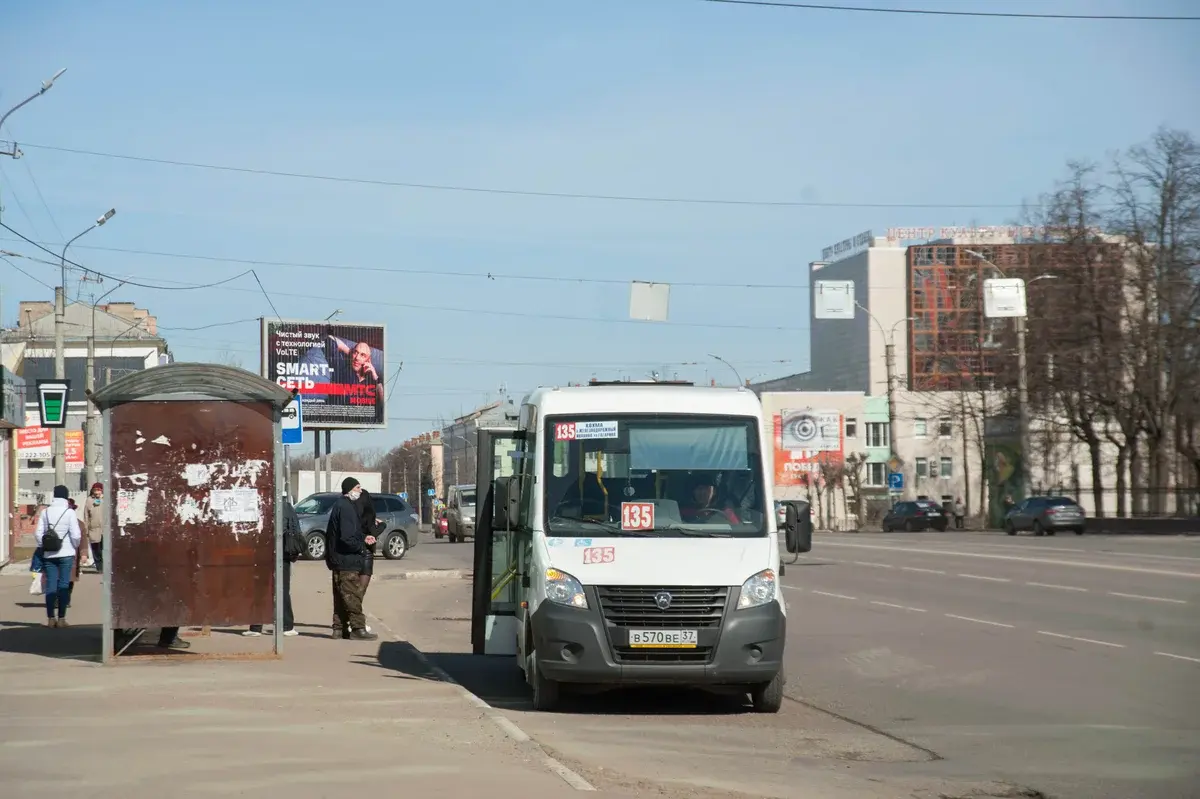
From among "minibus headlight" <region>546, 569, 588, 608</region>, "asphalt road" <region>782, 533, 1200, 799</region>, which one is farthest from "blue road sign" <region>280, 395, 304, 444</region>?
"minibus headlight" <region>546, 569, 588, 608</region>

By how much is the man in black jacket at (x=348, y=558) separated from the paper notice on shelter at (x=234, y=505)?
2.20m

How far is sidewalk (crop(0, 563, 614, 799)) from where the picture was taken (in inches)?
297

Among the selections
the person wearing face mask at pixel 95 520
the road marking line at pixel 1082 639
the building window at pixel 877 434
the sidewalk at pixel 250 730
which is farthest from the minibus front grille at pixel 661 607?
the building window at pixel 877 434

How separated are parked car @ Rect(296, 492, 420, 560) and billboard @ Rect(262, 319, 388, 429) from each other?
52.9ft

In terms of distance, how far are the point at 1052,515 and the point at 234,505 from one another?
44.3 m

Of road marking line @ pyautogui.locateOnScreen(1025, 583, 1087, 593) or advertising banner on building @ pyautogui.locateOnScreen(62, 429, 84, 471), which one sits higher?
advertising banner on building @ pyautogui.locateOnScreen(62, 429, 84, 471)

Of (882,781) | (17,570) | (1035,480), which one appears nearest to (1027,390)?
(1035,480)

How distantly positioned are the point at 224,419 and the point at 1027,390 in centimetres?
4855

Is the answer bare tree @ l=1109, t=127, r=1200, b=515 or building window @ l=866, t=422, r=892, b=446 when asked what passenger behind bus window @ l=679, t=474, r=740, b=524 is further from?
building window @ l=866, t=422, r=892, b=446

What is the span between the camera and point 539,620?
10.8 meters

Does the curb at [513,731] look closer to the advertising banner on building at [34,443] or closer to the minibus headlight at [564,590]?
the minibus headlight at [564,590]

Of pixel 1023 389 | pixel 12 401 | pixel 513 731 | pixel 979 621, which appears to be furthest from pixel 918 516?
pixel 513 731

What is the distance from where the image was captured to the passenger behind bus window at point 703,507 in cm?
1127

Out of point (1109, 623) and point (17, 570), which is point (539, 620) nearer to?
point (1109, 623)
